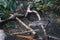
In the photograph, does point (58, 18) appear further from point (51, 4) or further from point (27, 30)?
point (27, 30)

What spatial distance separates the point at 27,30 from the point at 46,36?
0.50m

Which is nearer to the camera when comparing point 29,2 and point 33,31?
point 33,31

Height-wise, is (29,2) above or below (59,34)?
above

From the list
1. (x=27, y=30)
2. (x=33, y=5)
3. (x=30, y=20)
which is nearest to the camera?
(x=27, y=30)

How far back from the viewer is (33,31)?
14.8ft

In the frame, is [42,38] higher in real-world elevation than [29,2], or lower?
lower

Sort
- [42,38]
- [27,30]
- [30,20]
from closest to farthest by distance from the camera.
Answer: [42,38] → [27,30] → [30,20]

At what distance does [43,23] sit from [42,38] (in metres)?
0.47

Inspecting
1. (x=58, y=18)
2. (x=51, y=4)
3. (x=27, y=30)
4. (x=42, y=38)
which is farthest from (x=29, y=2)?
(x=42, y=38)

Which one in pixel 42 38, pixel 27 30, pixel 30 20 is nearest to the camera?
pixel 42 38

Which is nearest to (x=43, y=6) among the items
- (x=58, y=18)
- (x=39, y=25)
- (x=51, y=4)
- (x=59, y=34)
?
(x=51, y=4)

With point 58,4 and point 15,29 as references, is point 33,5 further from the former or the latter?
point 15,29

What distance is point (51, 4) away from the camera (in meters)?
5.80

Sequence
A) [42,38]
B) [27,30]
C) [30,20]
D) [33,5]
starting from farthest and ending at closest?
[33,5]
[30,20]
[27,30]
[42,38]
